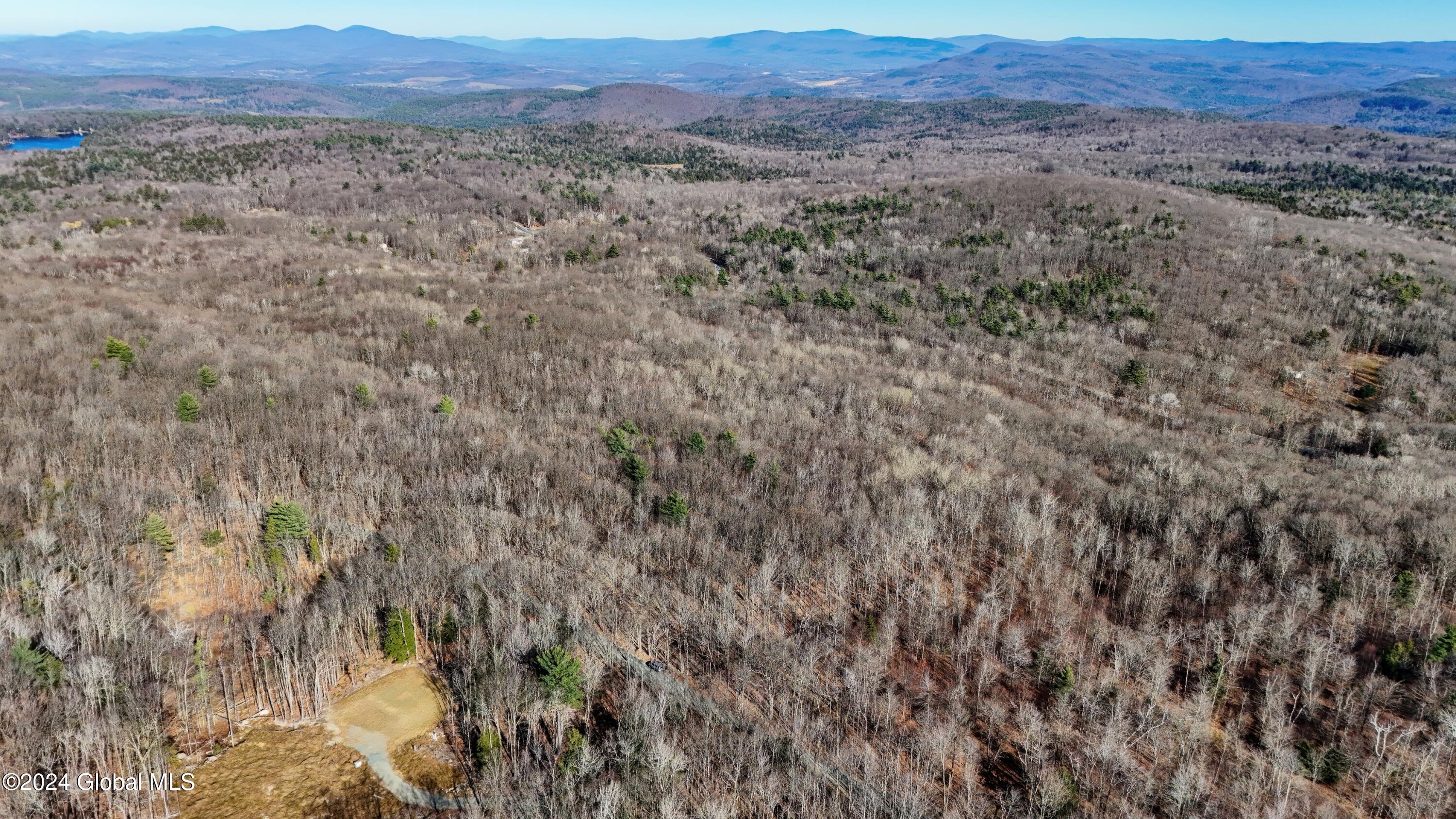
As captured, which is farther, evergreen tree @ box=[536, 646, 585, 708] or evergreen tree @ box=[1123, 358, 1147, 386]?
evergreen tree @ box=[1123, 358, 1147, 386]

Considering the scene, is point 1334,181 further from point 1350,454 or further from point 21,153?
point 21,153

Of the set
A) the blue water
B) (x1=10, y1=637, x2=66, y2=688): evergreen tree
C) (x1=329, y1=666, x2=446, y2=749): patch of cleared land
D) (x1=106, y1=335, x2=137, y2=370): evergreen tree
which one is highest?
the blue water

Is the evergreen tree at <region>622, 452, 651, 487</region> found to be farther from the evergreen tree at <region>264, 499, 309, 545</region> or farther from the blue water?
the blue water

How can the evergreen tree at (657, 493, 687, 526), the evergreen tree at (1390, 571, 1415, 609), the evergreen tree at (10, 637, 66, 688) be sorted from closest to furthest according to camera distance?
the evergreen tree at (10, 637, 66, 688) < the evergreen tree at (1390, 571, 1415, 609) < the evergreen tree at (657, 493, 687, 526)

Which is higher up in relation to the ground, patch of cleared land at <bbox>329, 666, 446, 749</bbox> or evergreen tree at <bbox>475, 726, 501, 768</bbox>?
evergreen tree at <bbox>475, 726, 501, 768</bbox>

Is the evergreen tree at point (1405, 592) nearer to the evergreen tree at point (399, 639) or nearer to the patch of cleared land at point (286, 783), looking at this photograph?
the patch of cleared land at point (286, 783)

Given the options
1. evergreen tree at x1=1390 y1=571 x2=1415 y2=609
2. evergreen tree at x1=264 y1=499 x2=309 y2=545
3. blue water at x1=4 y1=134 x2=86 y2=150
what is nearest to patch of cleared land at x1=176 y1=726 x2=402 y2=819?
evergreen tree at x1=264 y1=499 x2=309 y2=545

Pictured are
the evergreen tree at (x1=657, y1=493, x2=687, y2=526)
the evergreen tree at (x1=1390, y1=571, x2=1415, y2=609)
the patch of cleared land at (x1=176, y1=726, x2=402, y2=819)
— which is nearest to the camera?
the patch of cleared land at (x1=176, y1=726, x2=402, y2=819)

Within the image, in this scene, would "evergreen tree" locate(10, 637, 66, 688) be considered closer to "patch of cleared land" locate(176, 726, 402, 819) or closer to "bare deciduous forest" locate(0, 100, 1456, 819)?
"bare deciduous forest" locate(0, 100, 1456, 819)
